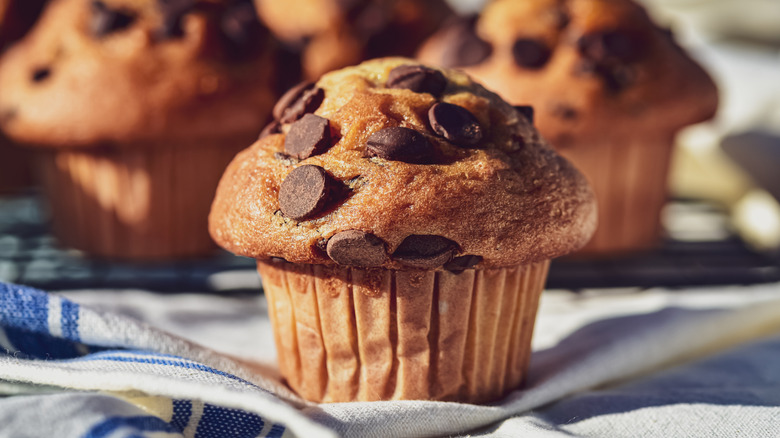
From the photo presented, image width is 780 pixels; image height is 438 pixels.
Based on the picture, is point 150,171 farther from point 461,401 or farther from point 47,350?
point 461,401

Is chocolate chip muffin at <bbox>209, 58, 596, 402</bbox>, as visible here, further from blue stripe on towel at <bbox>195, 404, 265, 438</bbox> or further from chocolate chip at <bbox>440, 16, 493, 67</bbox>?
chocolate chip at <bbox>440, 16, 493, 67</bbox>

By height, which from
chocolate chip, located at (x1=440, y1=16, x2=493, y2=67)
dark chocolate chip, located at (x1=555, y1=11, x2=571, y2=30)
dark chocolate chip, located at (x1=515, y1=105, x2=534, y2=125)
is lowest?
dark chocolate chip, located at (x1=515, y1=105, x2=534, y2=125)

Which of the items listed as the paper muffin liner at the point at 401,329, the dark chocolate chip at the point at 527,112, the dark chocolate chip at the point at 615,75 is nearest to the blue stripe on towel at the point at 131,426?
the paper muffin liner at the point at 401,329

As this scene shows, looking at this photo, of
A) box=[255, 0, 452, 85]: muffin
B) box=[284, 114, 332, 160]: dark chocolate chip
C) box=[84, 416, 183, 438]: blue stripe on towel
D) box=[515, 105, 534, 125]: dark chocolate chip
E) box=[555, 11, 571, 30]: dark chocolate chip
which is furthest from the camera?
box=[255, 0, 452, 85]: muffin

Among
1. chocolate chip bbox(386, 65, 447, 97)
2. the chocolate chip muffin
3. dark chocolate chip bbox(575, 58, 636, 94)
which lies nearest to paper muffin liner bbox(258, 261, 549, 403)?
the chocolate chip muffin

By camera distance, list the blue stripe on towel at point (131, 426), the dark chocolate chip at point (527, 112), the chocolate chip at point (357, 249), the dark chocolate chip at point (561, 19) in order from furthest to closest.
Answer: the dark chocolate chip at point (561, 19) → the dark chocolate chip at point (527, 112) → the chocolate chip at point (357, 249) → the blue stripe on towel at point (131, 426)

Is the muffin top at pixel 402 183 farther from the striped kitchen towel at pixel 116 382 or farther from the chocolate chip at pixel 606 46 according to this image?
the chocolate chip at pixel 606 46
